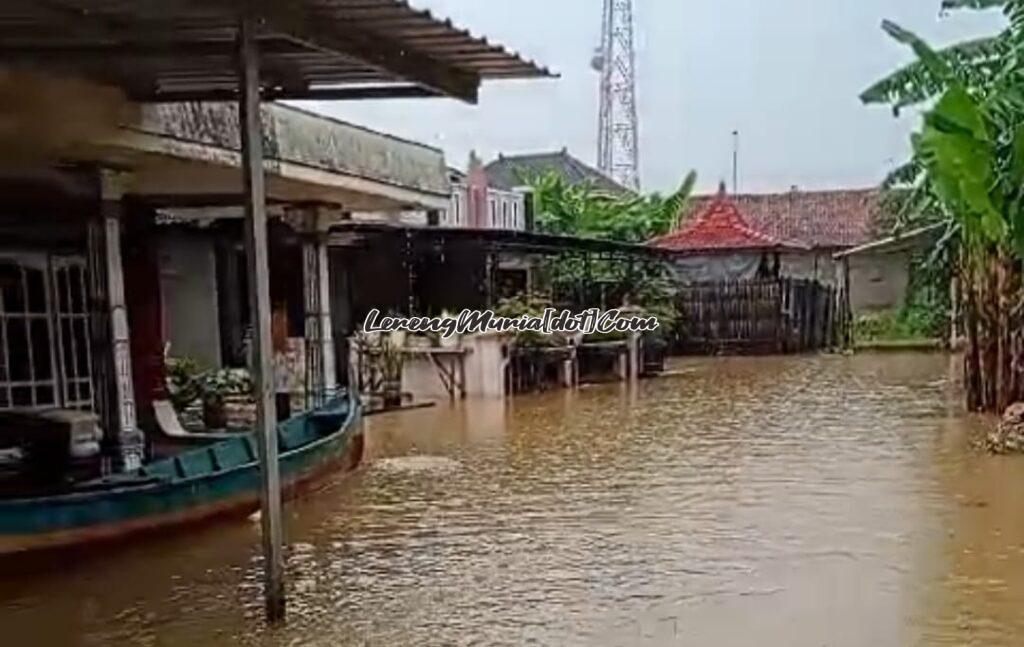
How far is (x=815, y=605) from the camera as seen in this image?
724cm

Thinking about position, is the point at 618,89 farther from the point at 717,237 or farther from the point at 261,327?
the point at 261,327

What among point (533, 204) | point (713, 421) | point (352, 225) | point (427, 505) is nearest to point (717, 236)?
point (533, 204)

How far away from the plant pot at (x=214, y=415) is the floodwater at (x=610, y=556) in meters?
1.70

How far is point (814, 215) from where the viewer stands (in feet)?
136

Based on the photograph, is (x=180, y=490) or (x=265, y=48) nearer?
(x=265, y=48)

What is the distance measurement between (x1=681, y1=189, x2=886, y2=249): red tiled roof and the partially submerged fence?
21.7 feet

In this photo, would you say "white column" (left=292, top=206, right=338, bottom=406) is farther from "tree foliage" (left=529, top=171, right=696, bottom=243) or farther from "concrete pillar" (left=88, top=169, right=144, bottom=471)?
"tree foliage" (left=529, top=171, right=696, bottom=243)

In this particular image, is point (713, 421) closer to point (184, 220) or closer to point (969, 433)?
point (969, 433)

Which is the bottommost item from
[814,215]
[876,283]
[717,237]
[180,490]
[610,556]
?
[610,556]

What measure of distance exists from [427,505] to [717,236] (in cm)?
2135

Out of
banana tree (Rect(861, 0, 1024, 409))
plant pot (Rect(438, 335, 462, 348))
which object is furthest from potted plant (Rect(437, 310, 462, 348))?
banana tree (Rect(861, 0, 1024, 409))

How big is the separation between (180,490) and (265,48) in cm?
335

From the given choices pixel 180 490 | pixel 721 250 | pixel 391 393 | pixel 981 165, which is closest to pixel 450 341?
pixel 391 393

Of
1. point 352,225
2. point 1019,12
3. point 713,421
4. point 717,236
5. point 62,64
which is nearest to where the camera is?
point 62,64
